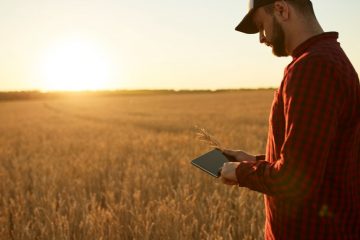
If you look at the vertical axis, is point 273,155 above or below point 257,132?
above

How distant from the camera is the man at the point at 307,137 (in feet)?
5.14

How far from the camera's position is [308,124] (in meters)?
1.55

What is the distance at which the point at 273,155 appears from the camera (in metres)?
1.87

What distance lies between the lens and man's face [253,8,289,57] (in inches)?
70.5

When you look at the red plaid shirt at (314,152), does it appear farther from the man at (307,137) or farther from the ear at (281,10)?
the ear at (281,10)

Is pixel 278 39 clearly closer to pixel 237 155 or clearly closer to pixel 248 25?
pixel 248 25

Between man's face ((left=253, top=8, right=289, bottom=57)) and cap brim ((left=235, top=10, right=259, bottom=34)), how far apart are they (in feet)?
0.14

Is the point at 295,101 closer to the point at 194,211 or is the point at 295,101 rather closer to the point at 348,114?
the point at 348,114

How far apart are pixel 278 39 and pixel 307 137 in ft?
1.50

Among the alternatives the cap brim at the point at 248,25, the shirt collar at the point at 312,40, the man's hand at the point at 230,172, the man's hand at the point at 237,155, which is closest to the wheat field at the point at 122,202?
the man's hand at the point at 237,155

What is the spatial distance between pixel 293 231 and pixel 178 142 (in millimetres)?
8728

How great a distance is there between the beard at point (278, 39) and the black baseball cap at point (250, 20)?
0.29 ft

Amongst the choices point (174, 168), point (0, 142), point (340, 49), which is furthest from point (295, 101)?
point (0, 142)

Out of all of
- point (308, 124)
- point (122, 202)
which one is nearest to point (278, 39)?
point (308, 124)
